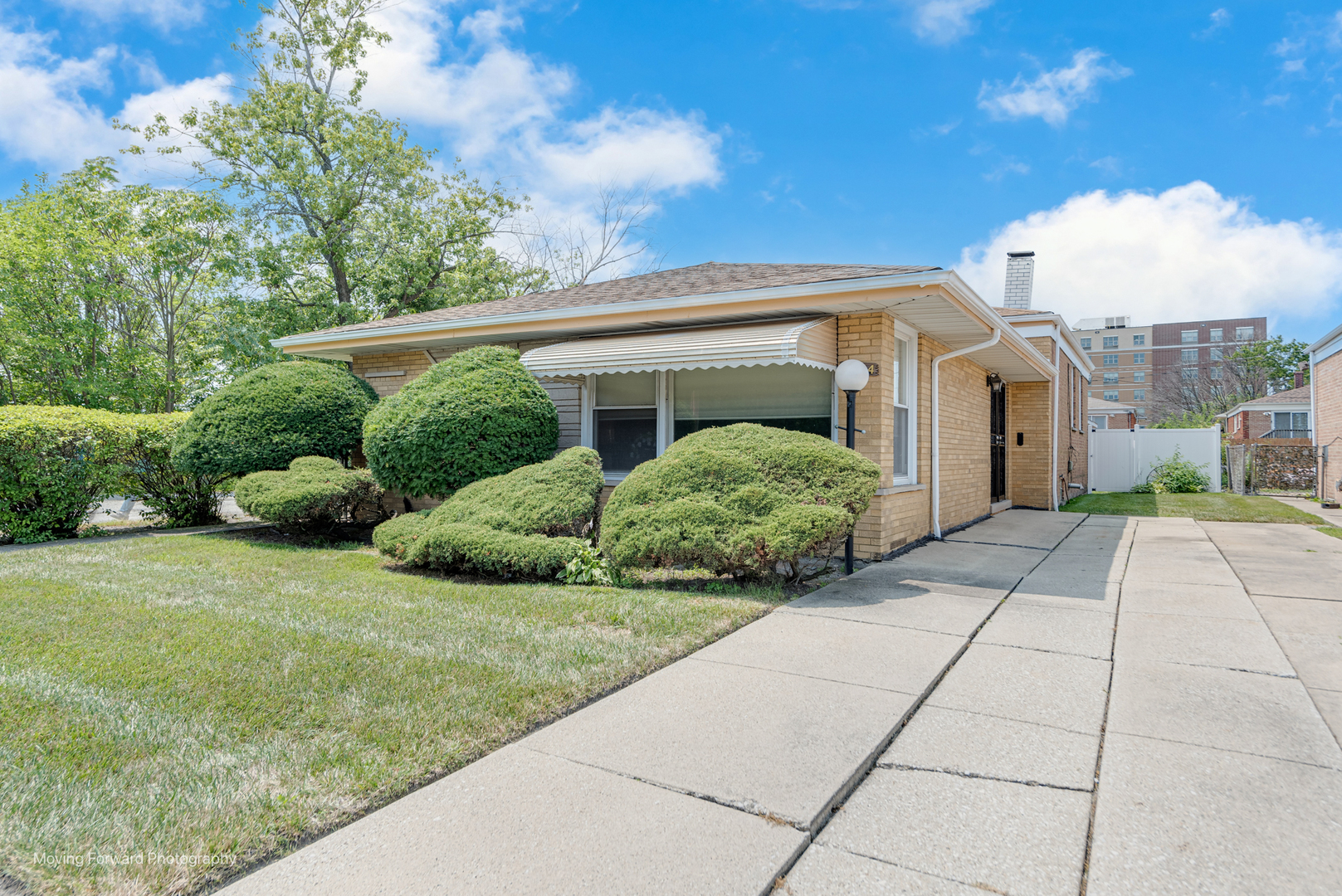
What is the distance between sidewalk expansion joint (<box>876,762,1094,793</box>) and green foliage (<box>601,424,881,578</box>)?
2.81 meters

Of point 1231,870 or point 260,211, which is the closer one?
point 1231,870

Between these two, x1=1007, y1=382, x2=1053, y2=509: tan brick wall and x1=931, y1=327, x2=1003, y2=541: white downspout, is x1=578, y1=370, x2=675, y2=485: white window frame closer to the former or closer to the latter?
x1=931, y1=327, x2=1003, y2=541: white downspout

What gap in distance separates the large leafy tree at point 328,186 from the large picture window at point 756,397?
16.6 m

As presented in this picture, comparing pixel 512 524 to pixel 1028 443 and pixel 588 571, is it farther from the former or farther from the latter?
pixel 1028 443

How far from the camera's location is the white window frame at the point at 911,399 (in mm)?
8828

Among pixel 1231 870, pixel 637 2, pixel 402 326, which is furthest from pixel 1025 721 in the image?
pixel 637 2

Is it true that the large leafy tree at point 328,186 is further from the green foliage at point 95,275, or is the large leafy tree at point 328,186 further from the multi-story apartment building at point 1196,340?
the multi-story apartment building at point 1196,340

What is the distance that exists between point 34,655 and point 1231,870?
231 inches

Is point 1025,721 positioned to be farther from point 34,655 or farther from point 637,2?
point 637,2

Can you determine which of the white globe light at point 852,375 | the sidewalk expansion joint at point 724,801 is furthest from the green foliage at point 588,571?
the sidewalk expansion joint at point 724,801

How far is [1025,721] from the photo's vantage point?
326 cm

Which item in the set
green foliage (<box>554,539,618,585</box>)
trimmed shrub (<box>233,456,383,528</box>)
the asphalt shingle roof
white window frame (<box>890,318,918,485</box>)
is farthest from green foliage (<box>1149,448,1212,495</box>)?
trimmed shrub (<box>233,456,383,528</box>)

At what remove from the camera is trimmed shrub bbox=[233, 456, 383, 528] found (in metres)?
8.12

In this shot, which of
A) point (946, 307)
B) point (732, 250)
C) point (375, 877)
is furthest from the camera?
point (732, 250)
